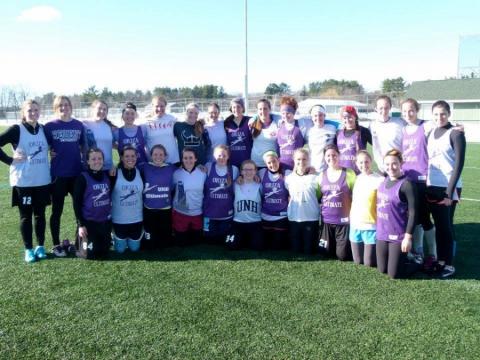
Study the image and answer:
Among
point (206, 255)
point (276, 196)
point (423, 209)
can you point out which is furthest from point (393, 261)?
point (206, 255)

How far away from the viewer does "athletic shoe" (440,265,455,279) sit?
13.6 feet

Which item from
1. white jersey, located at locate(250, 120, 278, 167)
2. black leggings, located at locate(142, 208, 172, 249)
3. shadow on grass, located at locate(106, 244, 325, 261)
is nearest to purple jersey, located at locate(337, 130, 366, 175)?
white jersey, located at locate(250, 120, 278, 167)

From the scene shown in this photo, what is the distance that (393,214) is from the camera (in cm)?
418

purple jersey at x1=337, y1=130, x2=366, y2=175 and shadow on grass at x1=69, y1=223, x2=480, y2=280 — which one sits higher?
purple jersey at x1=337, y1=130, x2=366, y2=175

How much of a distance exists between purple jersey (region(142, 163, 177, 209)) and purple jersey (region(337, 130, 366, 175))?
7.01 feet

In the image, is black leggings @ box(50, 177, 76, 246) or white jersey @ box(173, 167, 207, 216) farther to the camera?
white jersey @ box(173, 167, 207, 216)

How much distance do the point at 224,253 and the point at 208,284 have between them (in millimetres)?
1015

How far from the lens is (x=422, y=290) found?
380cm

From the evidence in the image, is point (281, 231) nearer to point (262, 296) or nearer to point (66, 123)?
point (262, 296)

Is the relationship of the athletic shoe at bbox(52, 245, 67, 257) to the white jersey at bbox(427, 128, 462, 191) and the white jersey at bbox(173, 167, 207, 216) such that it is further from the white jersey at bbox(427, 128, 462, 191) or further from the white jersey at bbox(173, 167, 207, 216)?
the white jersey at bbox(427, 128, 462, 191)

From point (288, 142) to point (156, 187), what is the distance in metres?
1.75

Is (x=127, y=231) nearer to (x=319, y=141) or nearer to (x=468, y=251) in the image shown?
(x=319, y=141)

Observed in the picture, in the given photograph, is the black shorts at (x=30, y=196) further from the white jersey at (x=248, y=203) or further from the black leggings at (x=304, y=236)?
the black leggings at (x=304, y=236)

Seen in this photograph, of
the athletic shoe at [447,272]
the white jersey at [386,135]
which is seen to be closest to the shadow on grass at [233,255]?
the athletic shoe at [447,272]
